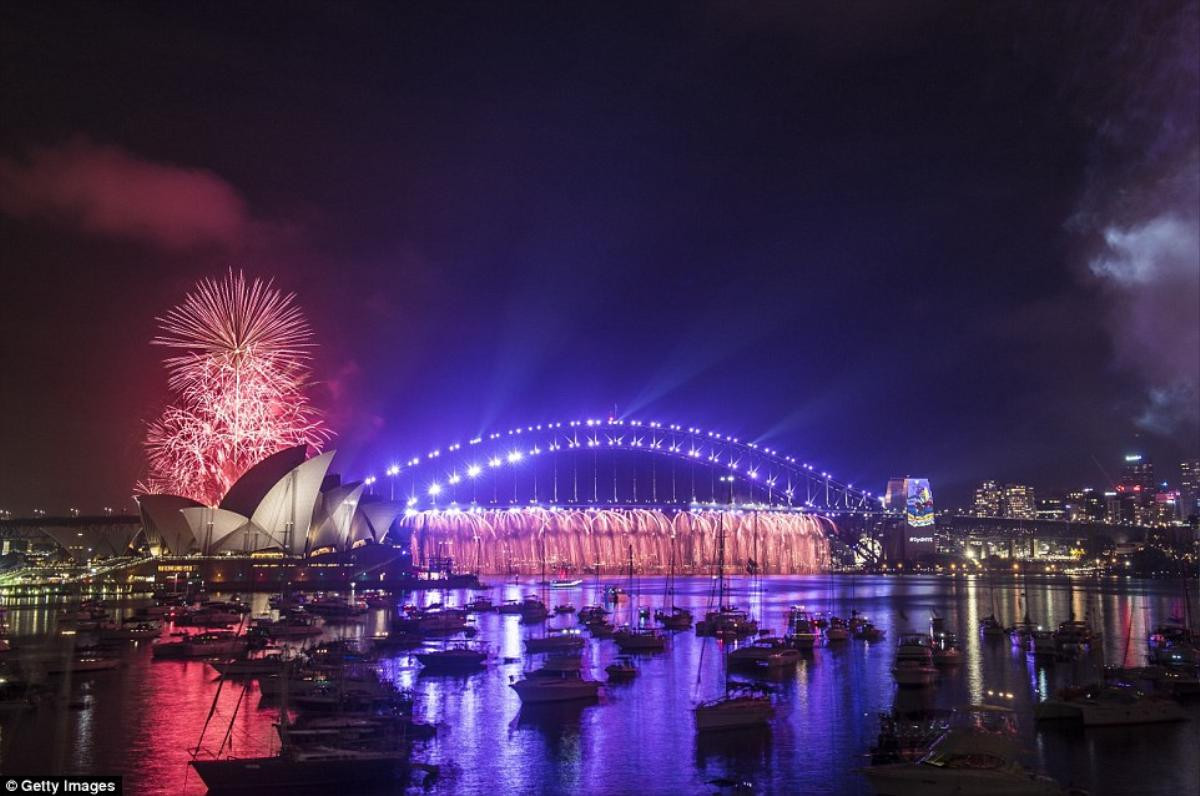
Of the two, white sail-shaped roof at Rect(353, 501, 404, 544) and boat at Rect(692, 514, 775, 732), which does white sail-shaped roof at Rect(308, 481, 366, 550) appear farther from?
boat at Rect(692, 514, 775, 732)

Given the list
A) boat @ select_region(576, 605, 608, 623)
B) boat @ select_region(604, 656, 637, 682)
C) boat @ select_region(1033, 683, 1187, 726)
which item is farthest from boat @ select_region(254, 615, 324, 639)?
boat @ select_region(1033, 683, 1187, 726)

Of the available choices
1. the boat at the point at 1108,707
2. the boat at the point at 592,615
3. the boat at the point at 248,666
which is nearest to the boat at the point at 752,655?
the boat at the point at 1108,707

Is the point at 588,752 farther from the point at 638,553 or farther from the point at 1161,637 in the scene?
the point at 638,553

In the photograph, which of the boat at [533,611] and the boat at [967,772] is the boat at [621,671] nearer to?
the boat at [967,772]

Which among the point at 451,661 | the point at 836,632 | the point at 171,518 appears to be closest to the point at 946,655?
the point at 836,632

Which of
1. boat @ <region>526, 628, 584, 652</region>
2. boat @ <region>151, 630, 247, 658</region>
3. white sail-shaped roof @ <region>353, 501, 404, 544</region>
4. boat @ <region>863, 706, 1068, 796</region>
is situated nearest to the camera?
boat @ <region>863, 706, 1068, 796</region>

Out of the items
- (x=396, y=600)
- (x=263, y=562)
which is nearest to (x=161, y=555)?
(x=263, y=562)
